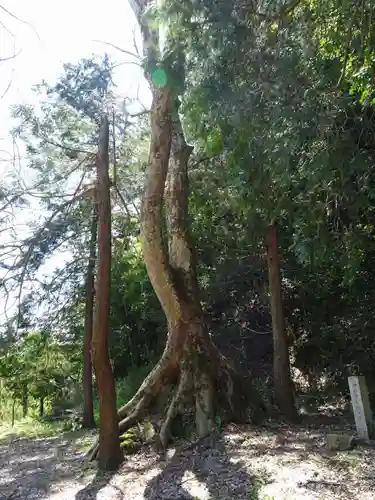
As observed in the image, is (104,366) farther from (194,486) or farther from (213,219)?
(213,219)

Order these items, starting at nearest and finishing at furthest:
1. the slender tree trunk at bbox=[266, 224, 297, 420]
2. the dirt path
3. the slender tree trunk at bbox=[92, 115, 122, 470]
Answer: the dirt path, the slender tree trunk at bbox=[92, 115, 122, 470], the slender tree trunk at bbox=[266, 224, 297, 420]

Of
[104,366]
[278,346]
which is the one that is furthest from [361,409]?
[104,366]

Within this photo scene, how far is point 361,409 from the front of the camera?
7.92 meters

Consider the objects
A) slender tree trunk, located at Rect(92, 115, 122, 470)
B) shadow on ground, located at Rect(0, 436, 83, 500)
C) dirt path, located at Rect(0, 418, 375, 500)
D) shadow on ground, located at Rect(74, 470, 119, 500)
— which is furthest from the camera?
slender tree trunk, located at Rect(92, 115, 122, 470)

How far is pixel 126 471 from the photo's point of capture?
25.7 feet

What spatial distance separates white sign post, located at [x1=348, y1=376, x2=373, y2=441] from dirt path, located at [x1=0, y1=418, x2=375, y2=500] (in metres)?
0.67

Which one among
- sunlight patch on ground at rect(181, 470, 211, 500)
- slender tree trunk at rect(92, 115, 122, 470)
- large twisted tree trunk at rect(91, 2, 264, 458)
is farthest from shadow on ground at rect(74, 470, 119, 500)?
large twisted tree trunk at rect(91, 2, 264, 458)

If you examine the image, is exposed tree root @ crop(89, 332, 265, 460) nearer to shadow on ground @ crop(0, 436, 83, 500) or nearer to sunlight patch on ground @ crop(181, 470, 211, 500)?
shadow on ground @ crop(0, 436, 83, 500)

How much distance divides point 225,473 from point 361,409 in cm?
249

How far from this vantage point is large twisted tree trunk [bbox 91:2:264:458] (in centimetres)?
937

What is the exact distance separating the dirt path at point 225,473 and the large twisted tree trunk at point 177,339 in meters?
0.71

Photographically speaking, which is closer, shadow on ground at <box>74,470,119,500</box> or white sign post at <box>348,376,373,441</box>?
shadow on ground at <box>74,470,119,500</box>

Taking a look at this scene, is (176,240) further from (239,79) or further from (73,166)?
(239,79)

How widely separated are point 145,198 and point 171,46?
3658 millimetres
